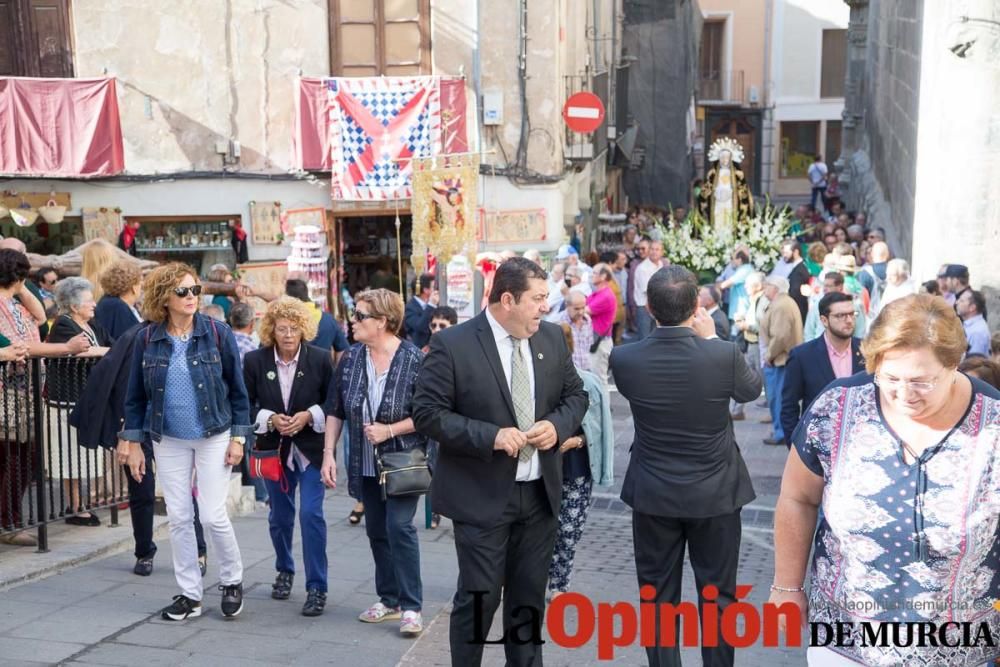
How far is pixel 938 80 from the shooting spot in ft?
36.6

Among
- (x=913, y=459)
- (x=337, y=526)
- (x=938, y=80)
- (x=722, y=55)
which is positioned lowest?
(x=337, y=526)

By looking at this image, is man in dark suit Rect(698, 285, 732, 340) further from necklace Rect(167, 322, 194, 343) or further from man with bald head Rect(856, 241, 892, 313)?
necklace Rect(167, 322, 194, 343)

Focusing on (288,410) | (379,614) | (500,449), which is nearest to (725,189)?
(288,410)

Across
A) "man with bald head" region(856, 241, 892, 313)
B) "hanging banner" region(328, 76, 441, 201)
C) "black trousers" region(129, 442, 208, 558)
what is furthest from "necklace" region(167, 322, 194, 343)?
"hanging banner" region(328, 76, 441, 201)

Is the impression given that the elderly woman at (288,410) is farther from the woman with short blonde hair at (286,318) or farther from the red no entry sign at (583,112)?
the red no entry sign at (583,112)

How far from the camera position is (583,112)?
18.0 m

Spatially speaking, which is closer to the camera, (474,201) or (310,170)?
(474,201)

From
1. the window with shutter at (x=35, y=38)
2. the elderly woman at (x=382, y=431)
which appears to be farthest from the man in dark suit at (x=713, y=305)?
the window with shutter at (x=35, y=38)

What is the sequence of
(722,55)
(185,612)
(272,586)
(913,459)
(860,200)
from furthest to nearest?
(722,55) → (860,200) → (272,586) → (185,612) → (913,459)

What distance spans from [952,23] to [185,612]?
808cm

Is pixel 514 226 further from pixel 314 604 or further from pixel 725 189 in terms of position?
pixel 314 604

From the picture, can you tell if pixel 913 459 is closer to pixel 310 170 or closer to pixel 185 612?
pixel 185 612

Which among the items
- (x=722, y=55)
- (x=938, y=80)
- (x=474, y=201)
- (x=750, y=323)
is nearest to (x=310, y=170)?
(x=474, y=201)

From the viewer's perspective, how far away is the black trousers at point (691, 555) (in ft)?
17.6
